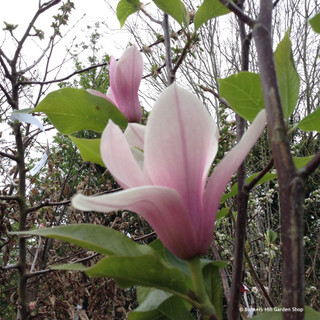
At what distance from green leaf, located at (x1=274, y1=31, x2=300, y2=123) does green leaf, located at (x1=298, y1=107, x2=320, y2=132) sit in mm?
34

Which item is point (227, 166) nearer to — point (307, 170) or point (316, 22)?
point (307, 170)

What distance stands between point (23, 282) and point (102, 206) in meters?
1.16

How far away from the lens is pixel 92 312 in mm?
1986

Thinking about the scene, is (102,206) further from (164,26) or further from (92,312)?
(92,312)

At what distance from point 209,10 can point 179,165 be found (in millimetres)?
375

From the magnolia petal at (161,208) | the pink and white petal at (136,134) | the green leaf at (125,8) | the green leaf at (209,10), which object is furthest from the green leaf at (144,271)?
the green leaf at (125,8)

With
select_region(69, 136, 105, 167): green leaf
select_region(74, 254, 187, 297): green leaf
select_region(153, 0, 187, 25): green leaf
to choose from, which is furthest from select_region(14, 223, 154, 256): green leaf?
select_region(153, 0, 187, 25): green leaf

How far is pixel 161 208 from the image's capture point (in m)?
0.26

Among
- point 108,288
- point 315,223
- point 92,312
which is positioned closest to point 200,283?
point 108,288

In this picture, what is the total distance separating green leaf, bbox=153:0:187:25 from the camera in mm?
545

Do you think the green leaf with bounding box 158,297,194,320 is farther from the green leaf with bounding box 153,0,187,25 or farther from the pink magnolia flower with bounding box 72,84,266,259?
the green leaf with bounding box 153,0,187,25

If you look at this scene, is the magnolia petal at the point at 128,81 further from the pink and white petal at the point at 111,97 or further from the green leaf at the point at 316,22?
the green leaf at the point at 316,22

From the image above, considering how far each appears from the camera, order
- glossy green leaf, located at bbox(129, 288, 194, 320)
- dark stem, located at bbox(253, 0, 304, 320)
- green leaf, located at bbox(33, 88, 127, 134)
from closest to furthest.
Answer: dark stem, located at bbox(253, 0, 304, 320) < glossy green leaf, located at bbox(129, 288, 194, 320) < green leaf, located at bbox(33, 88, 127, 134)

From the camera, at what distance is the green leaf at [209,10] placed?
54cm
